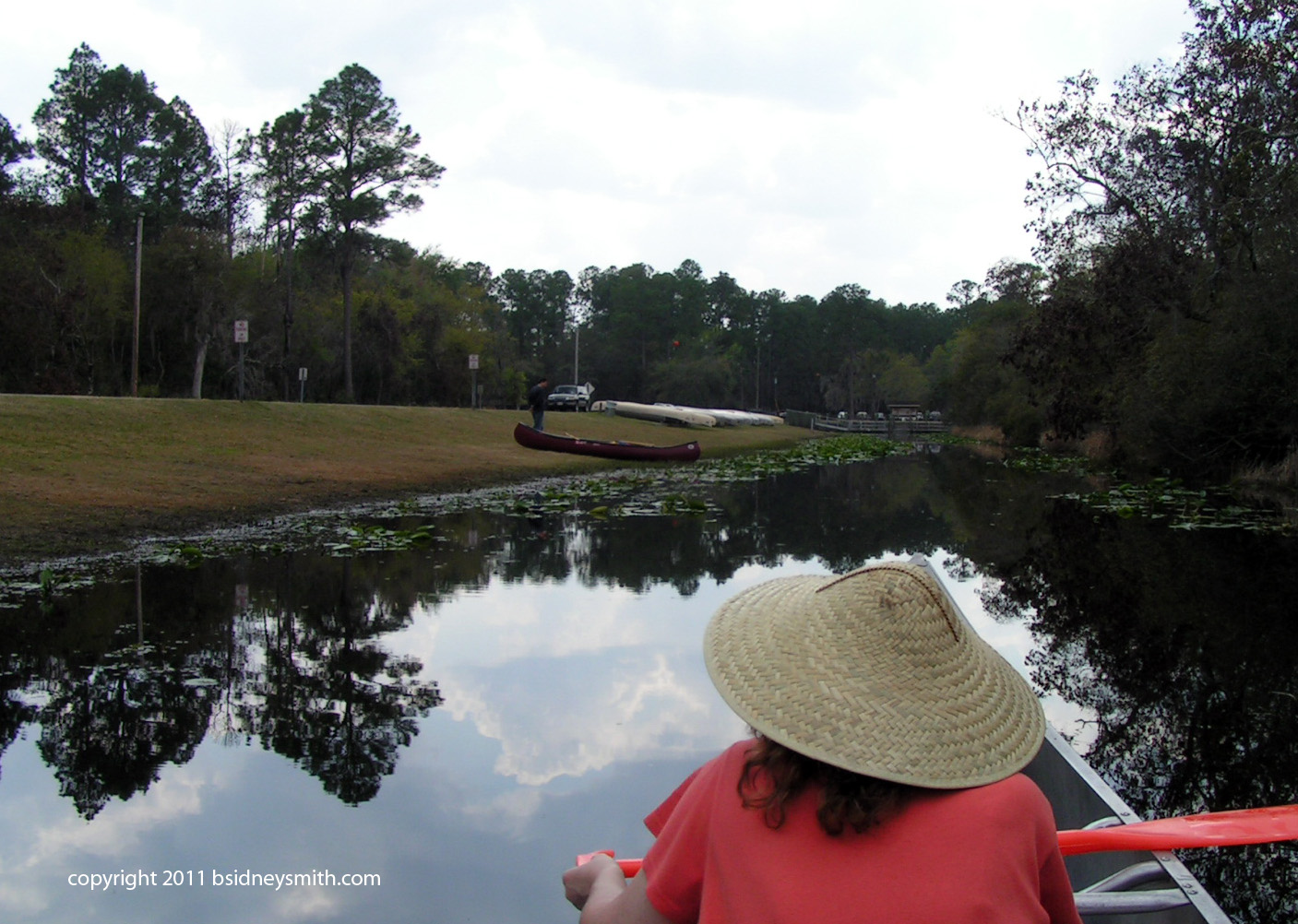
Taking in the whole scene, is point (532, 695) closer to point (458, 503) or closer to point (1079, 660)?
point (1079, 660)

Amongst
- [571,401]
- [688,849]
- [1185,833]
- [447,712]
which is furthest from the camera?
[571,401]

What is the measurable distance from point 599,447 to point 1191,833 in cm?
2694

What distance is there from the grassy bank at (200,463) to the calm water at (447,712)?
318cm

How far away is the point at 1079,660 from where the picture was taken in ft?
26.1

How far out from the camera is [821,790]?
2027 millimetres

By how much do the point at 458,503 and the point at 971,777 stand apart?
677 inches

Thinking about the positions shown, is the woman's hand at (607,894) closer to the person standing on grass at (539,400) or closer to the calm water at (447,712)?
the calm water at (447,712)

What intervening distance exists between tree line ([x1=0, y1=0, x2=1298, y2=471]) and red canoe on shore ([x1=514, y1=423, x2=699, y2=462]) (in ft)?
32.0

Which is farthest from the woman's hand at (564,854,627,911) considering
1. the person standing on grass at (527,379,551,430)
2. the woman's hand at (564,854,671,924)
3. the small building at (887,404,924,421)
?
the small building at (887,404,924,421)

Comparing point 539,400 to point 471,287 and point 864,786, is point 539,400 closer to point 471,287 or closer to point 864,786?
point 864,786

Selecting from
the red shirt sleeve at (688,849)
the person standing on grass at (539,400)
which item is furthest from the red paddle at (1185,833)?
the person standing on grass at (539,400)

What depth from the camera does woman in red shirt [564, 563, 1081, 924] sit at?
1930mm

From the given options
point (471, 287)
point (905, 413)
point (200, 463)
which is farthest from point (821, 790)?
point (905, 413)

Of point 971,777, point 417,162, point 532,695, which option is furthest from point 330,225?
point 971,777
